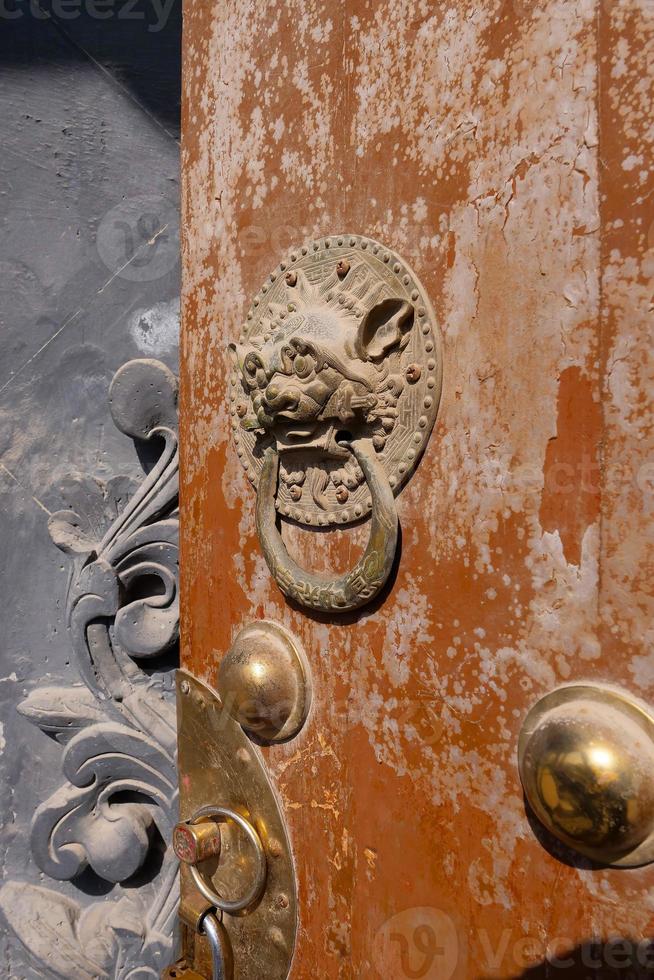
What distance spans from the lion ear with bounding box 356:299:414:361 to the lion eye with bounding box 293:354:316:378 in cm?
5

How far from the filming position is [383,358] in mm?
655

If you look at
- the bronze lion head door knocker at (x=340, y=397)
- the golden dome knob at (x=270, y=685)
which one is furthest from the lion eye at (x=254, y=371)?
the golden dome knob at (x=270, y=685)

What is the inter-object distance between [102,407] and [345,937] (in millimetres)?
861

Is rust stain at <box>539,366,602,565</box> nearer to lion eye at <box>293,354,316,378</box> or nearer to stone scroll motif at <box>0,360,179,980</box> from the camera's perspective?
lion eye at <box>293,354,316,378</box>

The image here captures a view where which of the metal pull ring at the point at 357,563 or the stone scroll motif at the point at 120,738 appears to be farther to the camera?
the stone scroll motif at the point at 120,738

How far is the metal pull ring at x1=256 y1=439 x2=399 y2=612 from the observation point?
632 millimetres

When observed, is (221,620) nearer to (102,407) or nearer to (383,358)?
(383,358)

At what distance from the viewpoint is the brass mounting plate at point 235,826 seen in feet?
2.41

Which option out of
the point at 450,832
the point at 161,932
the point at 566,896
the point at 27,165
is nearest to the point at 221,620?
the point at 450,832

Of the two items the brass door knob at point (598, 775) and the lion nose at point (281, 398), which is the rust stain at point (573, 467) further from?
the lion nose at point (281, 398)

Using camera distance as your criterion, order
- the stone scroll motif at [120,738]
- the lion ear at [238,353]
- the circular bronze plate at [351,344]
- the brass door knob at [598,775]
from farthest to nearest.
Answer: the stone scroll motif at [120,738], the lion ear at [238,353], the circular bronze plate at [351,344], the brass door knob at [598,775]

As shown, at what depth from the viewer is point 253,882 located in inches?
29.3

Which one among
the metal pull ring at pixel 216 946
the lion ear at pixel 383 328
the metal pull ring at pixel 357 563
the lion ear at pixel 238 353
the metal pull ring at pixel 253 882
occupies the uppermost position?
the lion ear at pixel 383 328

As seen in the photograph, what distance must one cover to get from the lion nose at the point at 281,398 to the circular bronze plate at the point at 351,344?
0.04 m
